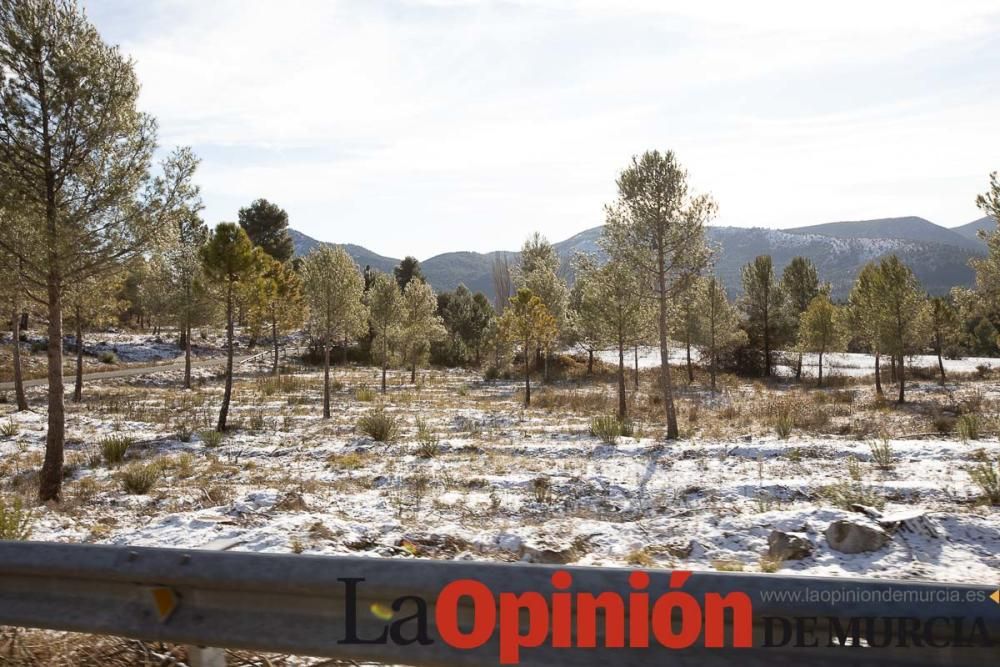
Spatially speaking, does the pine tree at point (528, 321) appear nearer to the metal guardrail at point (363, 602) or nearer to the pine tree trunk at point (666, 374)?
the pine tree trunk at point (666, 374)

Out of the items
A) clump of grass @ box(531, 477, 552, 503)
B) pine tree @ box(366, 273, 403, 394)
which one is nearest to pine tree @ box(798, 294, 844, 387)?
pine tree @ box(366, 273, 403, 394)

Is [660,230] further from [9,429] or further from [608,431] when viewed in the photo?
[9,429]

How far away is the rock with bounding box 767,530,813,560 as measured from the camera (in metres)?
5.32

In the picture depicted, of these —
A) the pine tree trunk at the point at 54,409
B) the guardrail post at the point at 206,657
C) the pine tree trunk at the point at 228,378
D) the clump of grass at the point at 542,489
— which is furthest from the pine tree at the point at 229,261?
the guardrail post at the point at 206,657

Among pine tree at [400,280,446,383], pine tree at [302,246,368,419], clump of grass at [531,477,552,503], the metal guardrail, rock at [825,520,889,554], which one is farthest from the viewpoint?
pine tree at [400,280,446,383]

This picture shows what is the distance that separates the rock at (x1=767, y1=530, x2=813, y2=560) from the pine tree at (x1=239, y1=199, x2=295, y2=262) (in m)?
60.5

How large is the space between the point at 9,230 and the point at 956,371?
185 ft

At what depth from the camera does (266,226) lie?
5991 cm

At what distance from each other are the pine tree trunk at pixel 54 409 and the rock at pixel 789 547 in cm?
1116

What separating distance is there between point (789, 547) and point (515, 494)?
458 cm

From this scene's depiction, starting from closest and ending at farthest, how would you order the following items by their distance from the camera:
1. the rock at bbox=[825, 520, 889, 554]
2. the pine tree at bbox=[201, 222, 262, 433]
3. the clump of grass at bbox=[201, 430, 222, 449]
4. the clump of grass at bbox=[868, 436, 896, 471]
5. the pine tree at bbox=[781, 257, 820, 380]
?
the rock at bbox=[825, 520, 889, 554]
the clump of grass at bbox=[868, 436, 896, 471]
the clump of grass at bbox=[201, 430, 222, 449]
the pine tree at bbox=[201, 222, 262, 433]
the pine tree at bbox=[781, 257, 820, 380]

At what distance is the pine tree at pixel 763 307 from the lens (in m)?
47.8

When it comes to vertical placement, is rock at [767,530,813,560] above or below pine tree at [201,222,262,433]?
below

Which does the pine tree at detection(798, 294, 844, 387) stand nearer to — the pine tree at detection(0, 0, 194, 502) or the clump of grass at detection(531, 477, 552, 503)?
the clump of grass at detection(531, 477, 552, 503)
